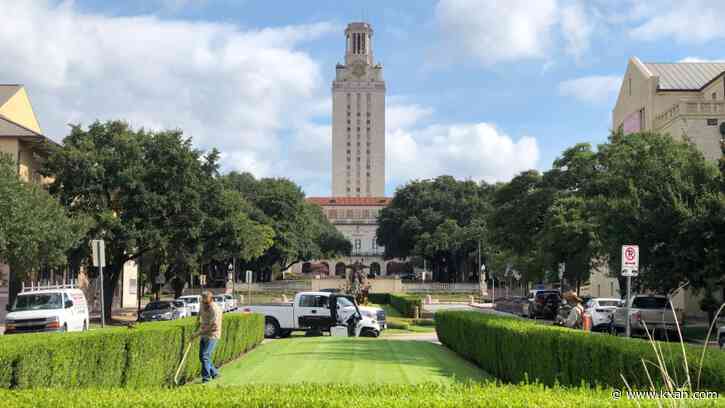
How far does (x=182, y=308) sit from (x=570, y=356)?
99.2 ft

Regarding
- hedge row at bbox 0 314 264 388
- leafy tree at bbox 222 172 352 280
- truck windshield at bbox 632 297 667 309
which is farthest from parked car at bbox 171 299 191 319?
leafy tree at bbox 222 172 352 280

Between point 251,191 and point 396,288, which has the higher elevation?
point 251,191

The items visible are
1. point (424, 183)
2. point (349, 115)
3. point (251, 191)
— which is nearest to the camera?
point (251, 191)

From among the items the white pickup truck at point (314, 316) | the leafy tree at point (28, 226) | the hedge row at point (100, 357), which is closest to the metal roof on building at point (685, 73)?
the white pickup truck at point (314, 316)

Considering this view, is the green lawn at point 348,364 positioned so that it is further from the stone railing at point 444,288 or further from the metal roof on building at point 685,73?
the stone railing at point 444,288

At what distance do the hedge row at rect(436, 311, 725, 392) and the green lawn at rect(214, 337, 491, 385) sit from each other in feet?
2.47

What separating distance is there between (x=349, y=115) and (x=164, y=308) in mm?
136825

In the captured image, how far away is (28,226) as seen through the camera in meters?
29.0

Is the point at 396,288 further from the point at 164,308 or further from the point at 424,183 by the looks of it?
the point at 164,308

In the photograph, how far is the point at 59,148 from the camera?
39.6 m

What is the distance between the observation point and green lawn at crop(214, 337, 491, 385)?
49.0 ft

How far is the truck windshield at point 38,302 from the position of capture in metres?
25.1

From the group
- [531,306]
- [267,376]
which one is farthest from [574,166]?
[267,376]

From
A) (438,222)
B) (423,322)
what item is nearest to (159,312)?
(423,322)
